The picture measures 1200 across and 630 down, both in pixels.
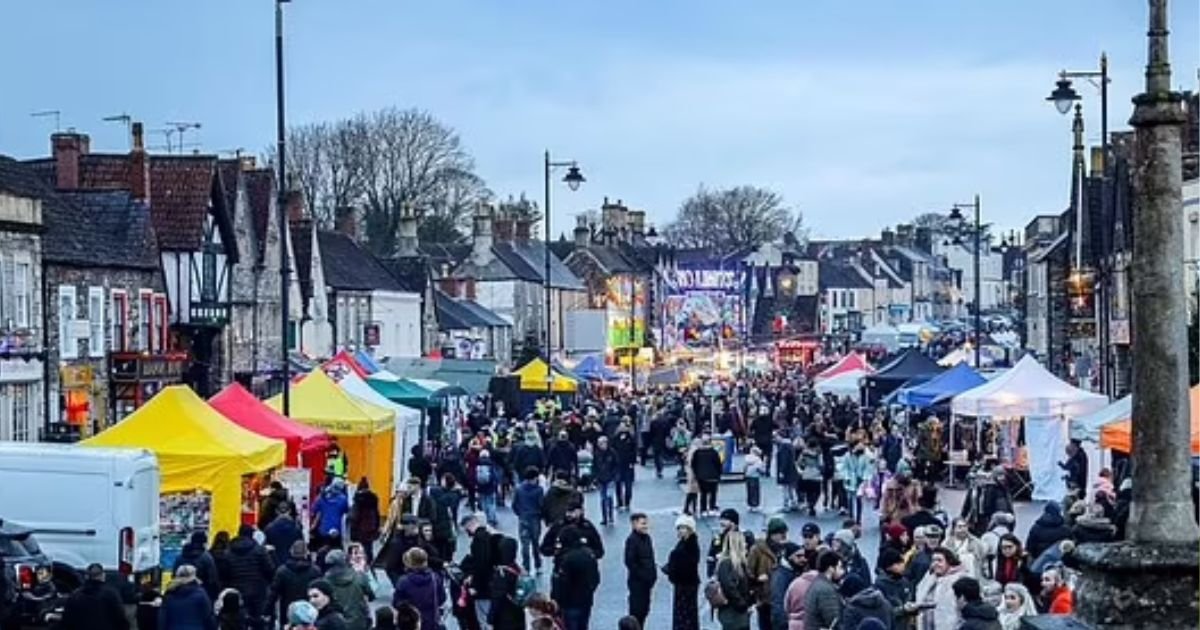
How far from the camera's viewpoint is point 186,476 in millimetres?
25312

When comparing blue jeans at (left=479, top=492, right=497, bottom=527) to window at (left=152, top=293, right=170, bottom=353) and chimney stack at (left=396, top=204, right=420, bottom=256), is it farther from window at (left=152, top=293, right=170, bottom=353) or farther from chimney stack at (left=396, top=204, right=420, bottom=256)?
chimney stack at (left=396, top=204, right=420, bottom=256)

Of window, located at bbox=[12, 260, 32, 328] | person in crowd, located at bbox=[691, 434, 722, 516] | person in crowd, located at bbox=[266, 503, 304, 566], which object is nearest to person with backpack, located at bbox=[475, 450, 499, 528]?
person in crowd, located at bbox=[691, 434, 722, 516]

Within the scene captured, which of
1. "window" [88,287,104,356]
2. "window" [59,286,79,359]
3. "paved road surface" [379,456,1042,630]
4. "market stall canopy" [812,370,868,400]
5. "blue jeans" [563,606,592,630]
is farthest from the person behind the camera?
"market stall canopy" [812,370,868,400]

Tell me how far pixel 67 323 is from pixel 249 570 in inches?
930

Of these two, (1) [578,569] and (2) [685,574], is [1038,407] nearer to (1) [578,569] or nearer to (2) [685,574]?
(2) [685,574]

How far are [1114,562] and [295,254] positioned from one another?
168 feet

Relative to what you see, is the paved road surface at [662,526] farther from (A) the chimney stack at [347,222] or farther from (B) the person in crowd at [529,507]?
(A) the chimney stack at [347,222]

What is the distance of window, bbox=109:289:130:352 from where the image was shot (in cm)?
4556

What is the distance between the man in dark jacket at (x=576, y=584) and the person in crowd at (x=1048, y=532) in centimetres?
423

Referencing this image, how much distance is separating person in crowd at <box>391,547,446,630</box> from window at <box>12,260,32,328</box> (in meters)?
23.0

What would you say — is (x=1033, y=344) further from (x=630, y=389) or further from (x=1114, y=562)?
(x=1114, y=562)

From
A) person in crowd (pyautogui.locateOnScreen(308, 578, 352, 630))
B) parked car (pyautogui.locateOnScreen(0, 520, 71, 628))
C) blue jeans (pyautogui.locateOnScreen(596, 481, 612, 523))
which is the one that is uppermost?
person in crowd (pyautogui.locateOnScreen(308, 578, 352, 630))

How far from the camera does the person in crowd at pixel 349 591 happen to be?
720 inches

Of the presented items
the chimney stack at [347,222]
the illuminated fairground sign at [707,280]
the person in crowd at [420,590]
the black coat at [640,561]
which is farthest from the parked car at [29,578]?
the illuminated fairground sign at [707,280]
